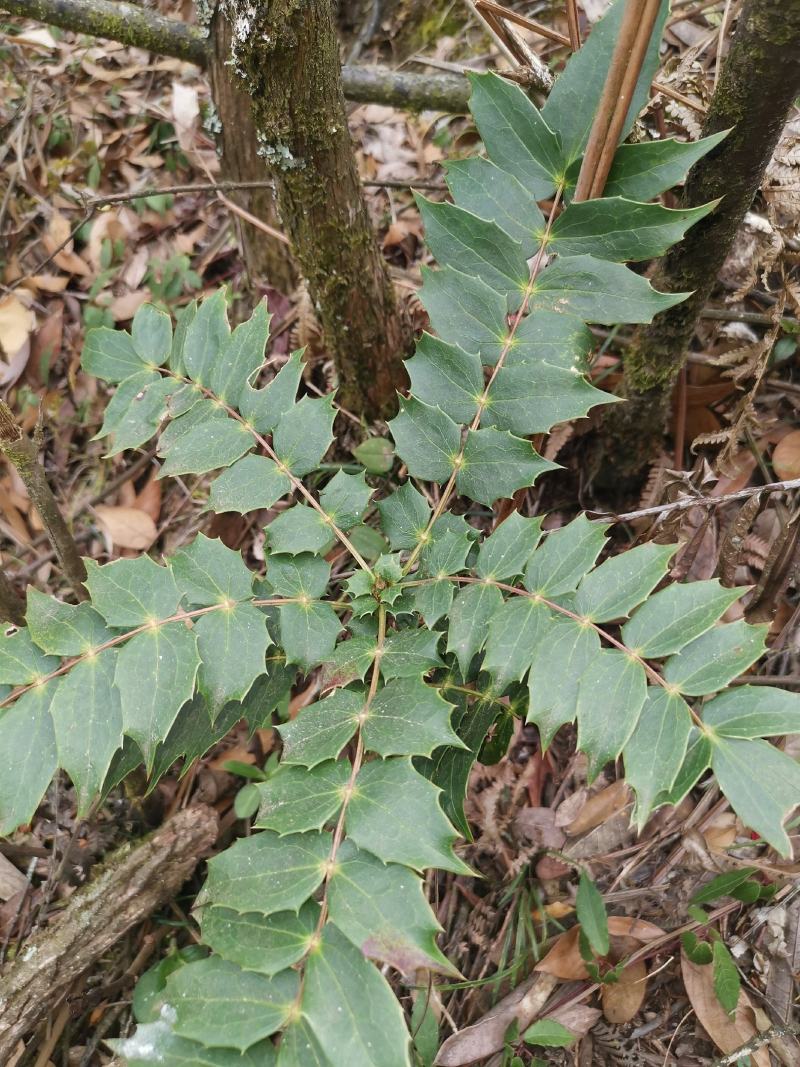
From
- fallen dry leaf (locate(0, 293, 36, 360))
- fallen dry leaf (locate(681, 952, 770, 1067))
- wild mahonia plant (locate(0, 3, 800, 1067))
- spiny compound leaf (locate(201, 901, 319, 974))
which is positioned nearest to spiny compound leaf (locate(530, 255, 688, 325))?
wild mahonia plant (locate(0, 3, 800, 1067))

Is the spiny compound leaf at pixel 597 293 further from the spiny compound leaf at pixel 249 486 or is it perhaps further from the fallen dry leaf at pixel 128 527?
the fallen dry leaf at pixel 128 527

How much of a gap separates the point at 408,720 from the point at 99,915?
973 mm

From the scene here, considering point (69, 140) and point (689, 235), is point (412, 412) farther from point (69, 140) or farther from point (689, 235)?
point (69, 140)

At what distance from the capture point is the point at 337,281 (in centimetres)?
181

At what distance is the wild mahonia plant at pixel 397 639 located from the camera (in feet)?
3.39

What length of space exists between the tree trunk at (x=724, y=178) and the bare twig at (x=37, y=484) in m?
1.22

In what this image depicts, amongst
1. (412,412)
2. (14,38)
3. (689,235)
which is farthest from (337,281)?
(14,38)

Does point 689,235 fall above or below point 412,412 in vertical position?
above

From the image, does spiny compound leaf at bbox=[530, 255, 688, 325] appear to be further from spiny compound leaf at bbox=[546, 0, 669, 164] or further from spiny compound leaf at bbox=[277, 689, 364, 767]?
spiny compound leaf at bbox=[277, 689, 364, 767]

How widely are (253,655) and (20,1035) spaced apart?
99 centimetres

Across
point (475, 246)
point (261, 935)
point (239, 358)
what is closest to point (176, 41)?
point (239, 358)

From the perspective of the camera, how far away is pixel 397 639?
4.45 feet

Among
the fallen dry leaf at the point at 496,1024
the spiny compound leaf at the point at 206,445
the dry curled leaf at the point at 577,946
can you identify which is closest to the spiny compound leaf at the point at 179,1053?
the fallen dry leaf at the point at 496,1024

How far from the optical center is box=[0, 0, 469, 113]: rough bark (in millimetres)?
1894
